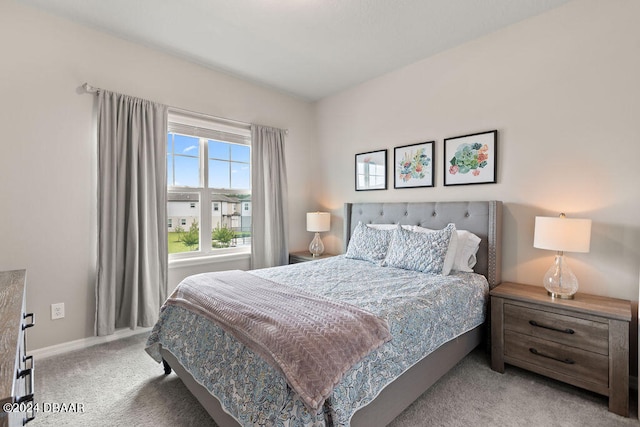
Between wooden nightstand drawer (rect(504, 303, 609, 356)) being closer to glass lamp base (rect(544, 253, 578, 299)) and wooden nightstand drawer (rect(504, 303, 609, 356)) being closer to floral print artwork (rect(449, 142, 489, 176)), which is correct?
glass lamp base (rect(544, 253, 578, 299))

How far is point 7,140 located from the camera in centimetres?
222

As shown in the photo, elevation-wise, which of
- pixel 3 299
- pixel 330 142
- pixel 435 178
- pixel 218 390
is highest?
pixel 330 142

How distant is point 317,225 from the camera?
3777 millimetres

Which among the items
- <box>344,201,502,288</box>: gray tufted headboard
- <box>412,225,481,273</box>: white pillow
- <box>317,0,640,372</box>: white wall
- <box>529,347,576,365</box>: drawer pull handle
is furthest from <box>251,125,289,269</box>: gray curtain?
<box>529,347,576,365</box>: drawer pull handle

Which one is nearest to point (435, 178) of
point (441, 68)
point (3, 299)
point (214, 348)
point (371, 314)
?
point (441, 68)

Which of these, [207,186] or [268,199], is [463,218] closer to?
[268,199]

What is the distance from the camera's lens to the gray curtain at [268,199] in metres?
3.60

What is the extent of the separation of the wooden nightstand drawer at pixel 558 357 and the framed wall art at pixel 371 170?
1938 mm

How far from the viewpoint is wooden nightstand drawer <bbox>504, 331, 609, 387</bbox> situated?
1810mm

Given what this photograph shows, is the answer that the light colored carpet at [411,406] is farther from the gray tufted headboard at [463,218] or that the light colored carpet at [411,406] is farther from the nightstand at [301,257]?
the nightstand at [301,257]

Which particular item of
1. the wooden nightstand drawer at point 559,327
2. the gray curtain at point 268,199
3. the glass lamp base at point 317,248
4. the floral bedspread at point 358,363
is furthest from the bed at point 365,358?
the gray curtain at point 268,199

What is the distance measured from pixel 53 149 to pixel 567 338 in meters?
4.05

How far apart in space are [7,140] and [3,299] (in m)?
1.65

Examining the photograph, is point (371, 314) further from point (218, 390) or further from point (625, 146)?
point (625, 146)
